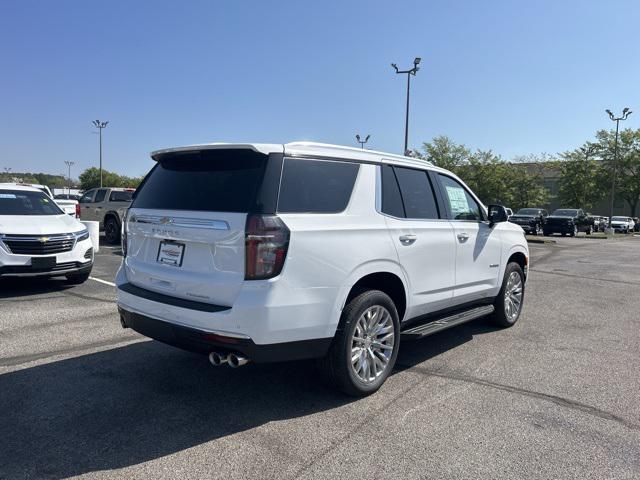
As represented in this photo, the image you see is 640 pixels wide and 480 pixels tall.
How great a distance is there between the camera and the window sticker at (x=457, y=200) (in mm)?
5257

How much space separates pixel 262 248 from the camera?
325 centimetres

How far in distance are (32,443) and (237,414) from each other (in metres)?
1.29

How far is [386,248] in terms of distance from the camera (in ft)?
13.3

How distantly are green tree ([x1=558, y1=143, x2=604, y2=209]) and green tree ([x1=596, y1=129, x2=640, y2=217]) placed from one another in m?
0.87

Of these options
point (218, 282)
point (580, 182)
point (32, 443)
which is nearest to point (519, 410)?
point (218, 282)

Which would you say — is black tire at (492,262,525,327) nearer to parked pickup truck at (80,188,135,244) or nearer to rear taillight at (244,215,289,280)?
rear taillight at (244,215,289,280)

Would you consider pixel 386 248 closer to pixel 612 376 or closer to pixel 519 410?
pixel 519 410

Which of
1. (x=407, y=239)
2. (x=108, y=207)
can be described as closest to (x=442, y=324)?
(x=407, y=239)

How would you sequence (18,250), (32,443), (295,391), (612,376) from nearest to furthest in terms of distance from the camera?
(32,443) < (295,391) < (612,376) < (18,250)

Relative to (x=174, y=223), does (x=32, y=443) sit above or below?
below

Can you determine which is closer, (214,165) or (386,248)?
(214,165)

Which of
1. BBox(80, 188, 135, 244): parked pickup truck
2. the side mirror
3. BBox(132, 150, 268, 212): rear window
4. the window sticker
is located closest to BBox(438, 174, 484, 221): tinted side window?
the window sticker

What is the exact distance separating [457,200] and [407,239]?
1368mm

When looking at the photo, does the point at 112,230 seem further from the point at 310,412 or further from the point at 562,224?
the point at 562,224
